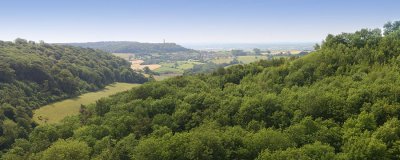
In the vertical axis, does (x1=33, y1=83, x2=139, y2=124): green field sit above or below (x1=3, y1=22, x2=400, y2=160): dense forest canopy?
below

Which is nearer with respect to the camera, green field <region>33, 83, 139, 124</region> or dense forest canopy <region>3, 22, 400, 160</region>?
dense forest canopy <region>3, 22, 400, 160</region>

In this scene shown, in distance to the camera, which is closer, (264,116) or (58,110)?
(264,116)

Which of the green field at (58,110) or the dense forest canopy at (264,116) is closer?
the dense forest canopy at (264,116)

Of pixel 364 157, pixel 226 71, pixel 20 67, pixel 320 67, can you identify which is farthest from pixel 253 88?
pixel 20 67

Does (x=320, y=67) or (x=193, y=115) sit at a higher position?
(x=320, y=67)

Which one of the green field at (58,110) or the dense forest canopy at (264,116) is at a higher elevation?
the dense forest canopy at (264,116)

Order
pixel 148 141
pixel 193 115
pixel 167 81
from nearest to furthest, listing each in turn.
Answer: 1. pixel 148 141
2. pixel 193 115
3. pixel 167 81

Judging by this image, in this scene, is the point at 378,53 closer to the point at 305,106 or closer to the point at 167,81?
the point at 305,106

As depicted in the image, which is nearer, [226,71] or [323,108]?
[323,108]
